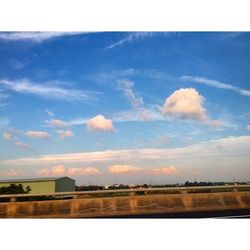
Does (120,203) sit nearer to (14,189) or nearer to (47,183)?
(47,183)

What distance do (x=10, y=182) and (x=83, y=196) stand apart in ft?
12.8

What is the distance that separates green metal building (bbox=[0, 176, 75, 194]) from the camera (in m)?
14.5

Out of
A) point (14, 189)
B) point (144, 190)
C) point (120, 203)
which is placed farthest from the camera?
point (14, 189)

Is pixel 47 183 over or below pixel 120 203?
over

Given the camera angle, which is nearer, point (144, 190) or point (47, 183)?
point (144, 190)

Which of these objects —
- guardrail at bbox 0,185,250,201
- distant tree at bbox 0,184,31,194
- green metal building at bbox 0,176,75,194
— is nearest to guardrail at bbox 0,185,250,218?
guardrail at bbox 0,185,250,201

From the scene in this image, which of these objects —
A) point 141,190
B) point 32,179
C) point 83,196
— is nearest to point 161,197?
point 141,190

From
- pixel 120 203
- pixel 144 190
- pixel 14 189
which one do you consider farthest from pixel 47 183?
pixel 144 190

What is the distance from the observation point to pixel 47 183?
14.8 m

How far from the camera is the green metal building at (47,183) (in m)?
14.5

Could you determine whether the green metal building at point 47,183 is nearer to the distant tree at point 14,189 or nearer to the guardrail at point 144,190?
the distant tree at point 14,189
